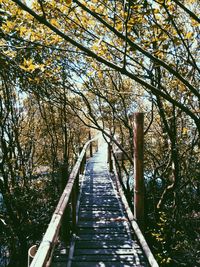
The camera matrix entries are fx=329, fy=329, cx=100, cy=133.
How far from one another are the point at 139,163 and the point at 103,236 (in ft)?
5.11

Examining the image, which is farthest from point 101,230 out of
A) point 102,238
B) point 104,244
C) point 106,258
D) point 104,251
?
point 106,258

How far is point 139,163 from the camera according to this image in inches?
234

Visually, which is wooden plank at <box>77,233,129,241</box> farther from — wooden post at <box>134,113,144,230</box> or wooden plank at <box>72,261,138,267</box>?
wooden plank at <box>72,261,138,267</box>

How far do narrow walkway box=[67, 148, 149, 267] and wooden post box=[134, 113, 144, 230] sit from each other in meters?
0.49

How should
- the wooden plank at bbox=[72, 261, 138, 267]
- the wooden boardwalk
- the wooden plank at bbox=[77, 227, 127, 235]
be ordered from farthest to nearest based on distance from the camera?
the wooden plank at bbox=[77, 227, 127, 235] < the wooden boardwalk < the wooden plank at bbox=[72, 261, 138, 267]

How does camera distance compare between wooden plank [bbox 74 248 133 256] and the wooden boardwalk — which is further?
wooden plank [bbox 74 248 133 256]

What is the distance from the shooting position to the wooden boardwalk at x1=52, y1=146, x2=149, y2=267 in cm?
505

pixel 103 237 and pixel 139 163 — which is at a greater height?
pixel 139 163

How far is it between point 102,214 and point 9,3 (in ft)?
15.8

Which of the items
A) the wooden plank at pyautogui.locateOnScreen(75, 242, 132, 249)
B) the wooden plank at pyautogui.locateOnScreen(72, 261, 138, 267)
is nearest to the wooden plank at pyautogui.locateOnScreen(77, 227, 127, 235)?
the wooden plank at pyautogui.locateOnScreen(75, 242, 132, 249)

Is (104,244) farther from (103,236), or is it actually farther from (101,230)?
(101,230)

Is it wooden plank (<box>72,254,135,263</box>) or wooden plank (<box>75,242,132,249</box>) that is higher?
wooden plank (<box>75,242,132,249</box>)

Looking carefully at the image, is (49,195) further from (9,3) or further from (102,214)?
(9,3)

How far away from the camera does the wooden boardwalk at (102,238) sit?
505 cm
